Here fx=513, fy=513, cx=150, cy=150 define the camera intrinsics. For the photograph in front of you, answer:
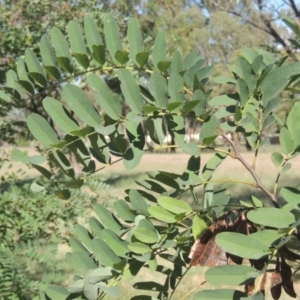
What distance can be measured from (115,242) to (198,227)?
0.10 m

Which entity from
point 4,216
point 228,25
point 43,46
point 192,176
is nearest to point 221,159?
point 192,176

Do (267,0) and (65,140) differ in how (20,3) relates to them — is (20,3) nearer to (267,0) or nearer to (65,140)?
(65,140)

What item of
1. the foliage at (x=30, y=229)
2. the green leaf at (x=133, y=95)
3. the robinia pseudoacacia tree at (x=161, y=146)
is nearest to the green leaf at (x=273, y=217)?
the robinia pseudoacacia tree at (x=161, y=146)

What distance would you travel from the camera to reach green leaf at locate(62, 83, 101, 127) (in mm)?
674

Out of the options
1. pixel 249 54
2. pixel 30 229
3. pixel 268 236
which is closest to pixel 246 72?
pixel 249 54

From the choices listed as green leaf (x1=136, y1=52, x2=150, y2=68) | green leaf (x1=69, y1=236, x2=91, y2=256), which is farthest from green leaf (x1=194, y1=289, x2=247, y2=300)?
green leaf (x1=136, y1=52, x2=150, y2=68)

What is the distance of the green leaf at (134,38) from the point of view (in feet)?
2.47

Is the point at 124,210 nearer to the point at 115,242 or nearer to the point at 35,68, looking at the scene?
the point at 115,242

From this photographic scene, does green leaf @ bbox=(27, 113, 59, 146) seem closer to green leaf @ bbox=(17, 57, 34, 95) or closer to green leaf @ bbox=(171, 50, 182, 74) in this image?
green leaf @ bbox=(17, 57, 34, 95)

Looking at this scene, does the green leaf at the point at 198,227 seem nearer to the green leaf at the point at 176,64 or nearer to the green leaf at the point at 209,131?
the green leaf at the point at 209,131

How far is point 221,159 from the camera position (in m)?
0.72

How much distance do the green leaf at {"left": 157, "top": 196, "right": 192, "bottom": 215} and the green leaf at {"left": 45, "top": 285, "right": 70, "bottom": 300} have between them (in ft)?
0.51

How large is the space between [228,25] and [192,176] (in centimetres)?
1975

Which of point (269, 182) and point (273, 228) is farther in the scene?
point (269, 182)
